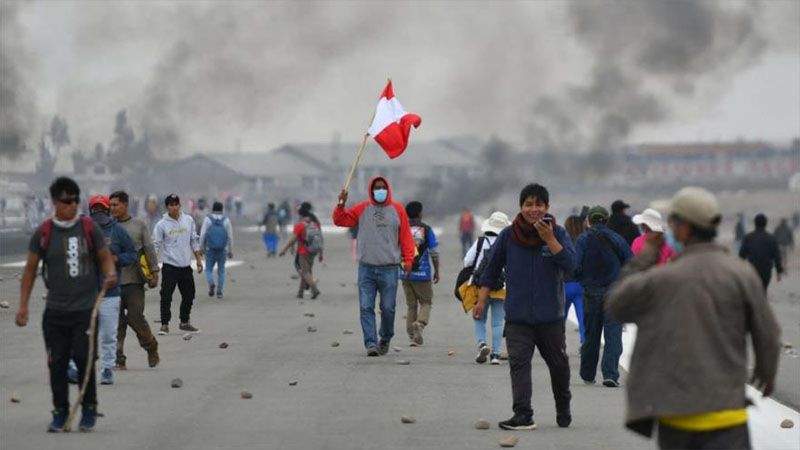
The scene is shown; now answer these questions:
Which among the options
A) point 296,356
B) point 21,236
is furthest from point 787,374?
point 21,236

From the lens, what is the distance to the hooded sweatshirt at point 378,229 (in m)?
16.6

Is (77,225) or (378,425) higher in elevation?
(77,225)

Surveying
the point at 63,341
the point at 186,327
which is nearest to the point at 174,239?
the point at 186,327

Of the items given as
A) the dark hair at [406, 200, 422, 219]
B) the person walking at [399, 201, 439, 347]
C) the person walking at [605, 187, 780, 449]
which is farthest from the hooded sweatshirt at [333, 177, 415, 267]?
the person walking at [605, 187, 780, 449]

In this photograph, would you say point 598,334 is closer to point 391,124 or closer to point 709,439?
point 391,124

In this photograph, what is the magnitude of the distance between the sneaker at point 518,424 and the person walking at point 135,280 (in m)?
4.46

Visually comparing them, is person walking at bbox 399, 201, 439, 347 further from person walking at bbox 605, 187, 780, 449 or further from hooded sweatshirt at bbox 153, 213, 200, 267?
person walking at bbox 605, 187, 780, 449

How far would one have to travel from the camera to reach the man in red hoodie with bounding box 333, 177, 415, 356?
54.5 feet

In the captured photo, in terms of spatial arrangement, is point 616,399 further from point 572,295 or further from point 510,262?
point 572,295

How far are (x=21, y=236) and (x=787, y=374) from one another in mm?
40449

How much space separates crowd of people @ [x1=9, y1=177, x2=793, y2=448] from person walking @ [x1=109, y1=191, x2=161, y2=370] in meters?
0.01

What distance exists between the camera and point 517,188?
4710 inches

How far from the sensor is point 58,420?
10922 millimetres

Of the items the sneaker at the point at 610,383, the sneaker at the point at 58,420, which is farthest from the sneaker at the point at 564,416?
the sneaker at the point at 58,420
